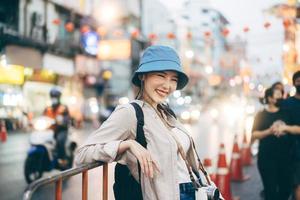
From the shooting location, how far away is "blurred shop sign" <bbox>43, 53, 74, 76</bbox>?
31.0 metres

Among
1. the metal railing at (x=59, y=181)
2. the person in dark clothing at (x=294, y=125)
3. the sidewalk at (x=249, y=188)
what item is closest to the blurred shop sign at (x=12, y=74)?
the sidewalk at (x=249, y=188)

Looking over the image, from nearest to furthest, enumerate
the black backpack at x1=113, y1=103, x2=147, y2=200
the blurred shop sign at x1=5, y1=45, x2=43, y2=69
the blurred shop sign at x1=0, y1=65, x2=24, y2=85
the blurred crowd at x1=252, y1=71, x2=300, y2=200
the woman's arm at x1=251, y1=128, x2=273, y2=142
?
the black backpack at x1=113, y1=103, x2=147, y2=200, the blurred crowd at x1=252, y1=71, x2=300, y2=200, the woman's arm at x1=251, y1=128, x2=273, y2=142, the blurred shop sign at x1=5, y1=45, x2=43, y2=69, the blurred shop sign at x1=0, y1=65, x2=24, y2=85

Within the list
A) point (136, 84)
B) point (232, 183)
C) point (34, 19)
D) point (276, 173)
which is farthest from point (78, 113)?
point (136, 84)

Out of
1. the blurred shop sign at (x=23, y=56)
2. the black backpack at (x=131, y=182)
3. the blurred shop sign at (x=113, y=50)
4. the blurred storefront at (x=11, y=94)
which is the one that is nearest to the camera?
the black backpack at (x=131, y=182)

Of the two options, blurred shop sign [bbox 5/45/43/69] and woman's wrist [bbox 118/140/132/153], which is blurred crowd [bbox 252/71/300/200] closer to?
woman's wrist [bbox 118/140/132/153]

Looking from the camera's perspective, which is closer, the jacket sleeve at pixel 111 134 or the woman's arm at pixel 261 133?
the jacket sleeve at pixel 111 134

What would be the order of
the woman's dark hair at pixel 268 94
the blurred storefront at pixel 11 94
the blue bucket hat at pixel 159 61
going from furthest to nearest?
1. the blurred storefront at pixel 11 94
2. the woman's dark hair at pixel 268 94
3. the blue bucket hat at pixel 159 61

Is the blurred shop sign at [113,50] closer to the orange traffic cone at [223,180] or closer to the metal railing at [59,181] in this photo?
the orange traffic cone at [223,180]

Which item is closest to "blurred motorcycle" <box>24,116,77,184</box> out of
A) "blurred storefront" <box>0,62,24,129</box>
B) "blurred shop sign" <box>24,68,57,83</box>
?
"blurred storefront" <box>0,62,24,129</box>

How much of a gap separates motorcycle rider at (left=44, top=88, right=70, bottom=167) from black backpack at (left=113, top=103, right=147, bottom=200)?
721cm

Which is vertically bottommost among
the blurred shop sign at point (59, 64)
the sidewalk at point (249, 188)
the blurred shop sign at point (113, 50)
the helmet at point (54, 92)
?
the sidewalk at point (249, 188)

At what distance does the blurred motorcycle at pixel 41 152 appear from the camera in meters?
8.89

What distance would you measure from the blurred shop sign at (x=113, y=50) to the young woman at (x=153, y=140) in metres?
38.2

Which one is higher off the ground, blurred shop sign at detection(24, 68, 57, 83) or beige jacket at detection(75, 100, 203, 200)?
blurred shop sign at detection(24, 68, 57, 83)
